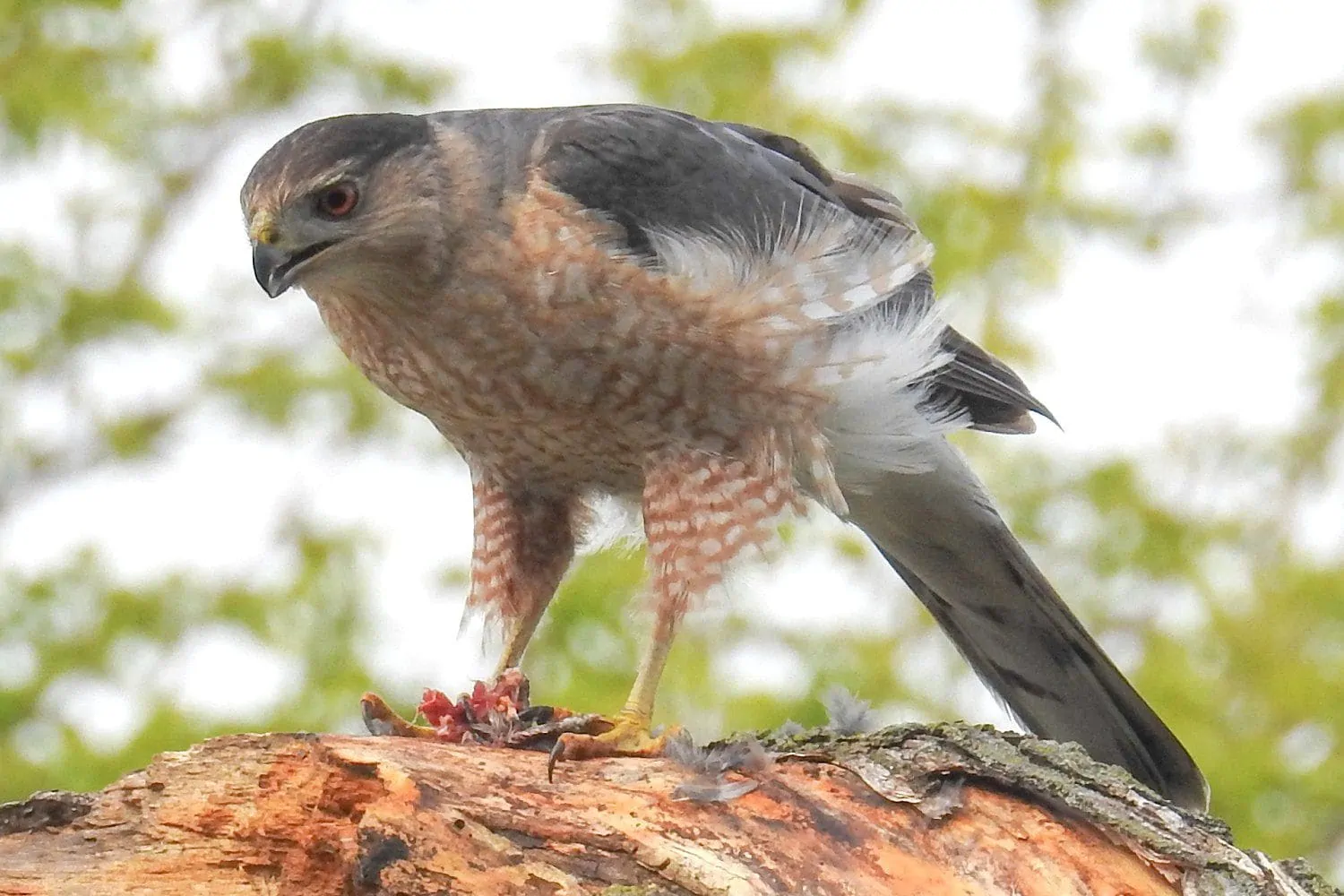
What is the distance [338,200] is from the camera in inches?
152

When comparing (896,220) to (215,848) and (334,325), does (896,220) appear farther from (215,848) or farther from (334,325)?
(215,848)

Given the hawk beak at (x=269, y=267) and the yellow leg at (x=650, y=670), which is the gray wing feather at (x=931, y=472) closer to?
the hawk beak at (x=269, y=267)

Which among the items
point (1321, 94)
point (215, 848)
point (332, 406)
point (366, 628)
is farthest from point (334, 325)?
point (1321, 94)

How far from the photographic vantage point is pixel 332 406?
32.4ft

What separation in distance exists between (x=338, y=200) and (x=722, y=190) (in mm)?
1093

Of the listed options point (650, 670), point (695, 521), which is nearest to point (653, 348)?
point (695, 521)

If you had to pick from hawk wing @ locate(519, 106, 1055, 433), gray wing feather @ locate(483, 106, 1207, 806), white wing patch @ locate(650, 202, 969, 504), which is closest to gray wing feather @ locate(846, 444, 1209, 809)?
gray wing feather @ locate(483, 106, 1207, 806)

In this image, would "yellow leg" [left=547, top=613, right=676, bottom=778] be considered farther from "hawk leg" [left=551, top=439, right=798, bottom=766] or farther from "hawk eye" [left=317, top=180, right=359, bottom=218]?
"hawk eye" [left=317, top=180, right=359, bottom=218]

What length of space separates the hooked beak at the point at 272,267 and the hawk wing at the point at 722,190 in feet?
2.44

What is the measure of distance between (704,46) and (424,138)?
6.44 meters

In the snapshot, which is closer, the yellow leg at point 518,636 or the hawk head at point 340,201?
the hawk head at point 340,201

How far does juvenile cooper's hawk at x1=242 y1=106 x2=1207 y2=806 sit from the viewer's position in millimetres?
3947

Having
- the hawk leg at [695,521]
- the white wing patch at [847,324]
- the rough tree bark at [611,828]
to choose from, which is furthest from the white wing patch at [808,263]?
the rough tree bark at [611,828]

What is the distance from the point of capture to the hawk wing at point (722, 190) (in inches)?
163
